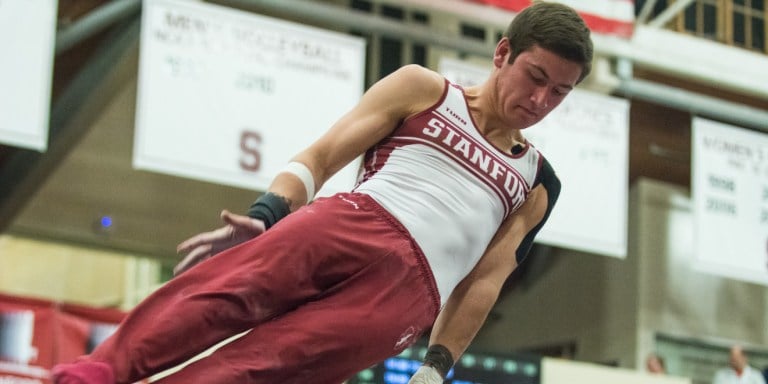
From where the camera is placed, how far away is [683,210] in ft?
48.2

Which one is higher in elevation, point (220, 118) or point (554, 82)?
point (220, 118)

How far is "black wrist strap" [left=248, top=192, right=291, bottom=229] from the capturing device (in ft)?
11.0

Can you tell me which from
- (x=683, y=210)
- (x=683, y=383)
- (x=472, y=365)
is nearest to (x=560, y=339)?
(x=683, y=210)

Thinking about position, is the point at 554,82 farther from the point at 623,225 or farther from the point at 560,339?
the point at 560,339

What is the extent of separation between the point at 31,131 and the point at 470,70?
143 inches

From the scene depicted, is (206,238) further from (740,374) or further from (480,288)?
(740,374)

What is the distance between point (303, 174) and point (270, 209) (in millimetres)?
169

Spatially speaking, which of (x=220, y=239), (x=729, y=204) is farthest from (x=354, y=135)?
(x=729, y=204)

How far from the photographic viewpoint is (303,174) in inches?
138

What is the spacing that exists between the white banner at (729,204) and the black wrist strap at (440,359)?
7191mm

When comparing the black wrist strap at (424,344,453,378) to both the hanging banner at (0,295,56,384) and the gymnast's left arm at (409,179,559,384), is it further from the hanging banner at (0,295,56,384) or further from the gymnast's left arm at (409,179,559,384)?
the hanging banner at (0,295,56,384)

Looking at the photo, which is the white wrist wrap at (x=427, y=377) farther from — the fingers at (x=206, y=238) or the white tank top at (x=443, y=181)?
the fingers at (x=206, y=238)

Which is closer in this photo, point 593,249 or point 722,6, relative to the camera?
point 593,249

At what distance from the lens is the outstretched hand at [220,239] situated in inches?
128
